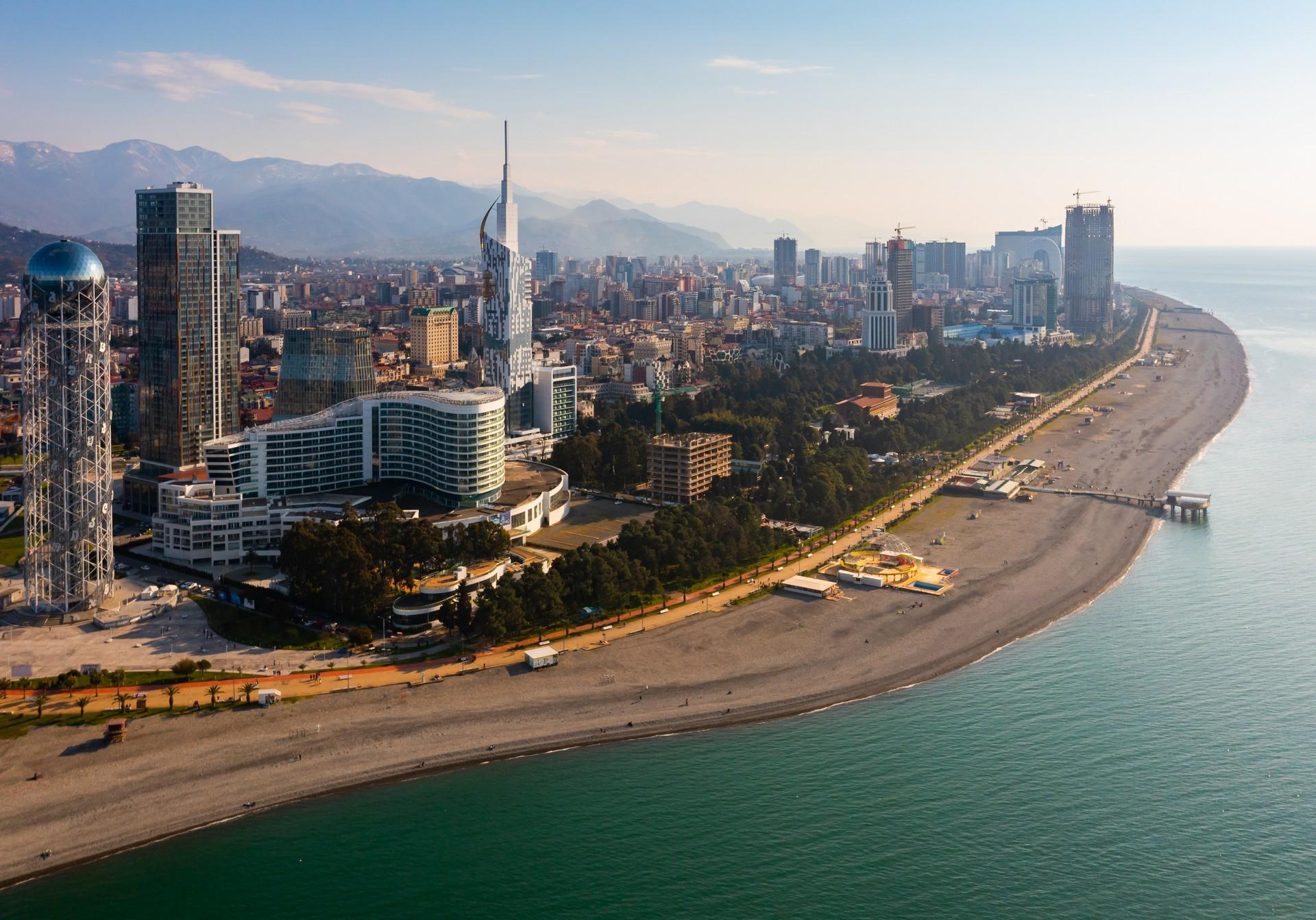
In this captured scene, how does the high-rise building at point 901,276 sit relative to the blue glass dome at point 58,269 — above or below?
above

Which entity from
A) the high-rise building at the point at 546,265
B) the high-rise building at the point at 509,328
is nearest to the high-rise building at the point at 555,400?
the high-rise building at the point at 509,328

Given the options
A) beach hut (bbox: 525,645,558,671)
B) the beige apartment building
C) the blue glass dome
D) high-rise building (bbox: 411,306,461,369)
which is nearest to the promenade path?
beach hut (bbox: 525,645,558,671)

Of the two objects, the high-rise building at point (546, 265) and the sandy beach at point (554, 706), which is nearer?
the sandy beach at point (554, 706)

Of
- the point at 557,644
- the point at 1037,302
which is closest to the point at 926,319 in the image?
the point at 1037,302

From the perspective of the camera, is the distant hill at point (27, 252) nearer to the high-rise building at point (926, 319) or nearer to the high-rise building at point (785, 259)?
the high-rise building at point (785, 259)

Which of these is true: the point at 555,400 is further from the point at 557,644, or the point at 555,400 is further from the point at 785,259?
the point at 785,259

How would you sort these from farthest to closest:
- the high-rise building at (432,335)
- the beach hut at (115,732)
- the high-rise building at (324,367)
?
the high-rise building at (432,335)
the high-rise building at (324,367)
the beach hut at (115,732)

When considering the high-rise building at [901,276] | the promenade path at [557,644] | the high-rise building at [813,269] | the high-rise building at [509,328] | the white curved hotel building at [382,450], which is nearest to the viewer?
the promenade path at [557,644]
